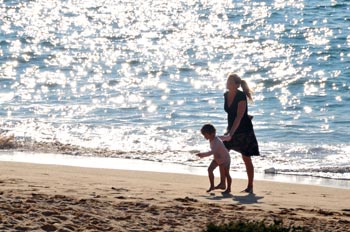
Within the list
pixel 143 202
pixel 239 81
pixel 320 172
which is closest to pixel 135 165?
pixel 320 172

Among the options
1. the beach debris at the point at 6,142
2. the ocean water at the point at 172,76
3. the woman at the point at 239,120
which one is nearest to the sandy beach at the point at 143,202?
the woman at the point at 239,120

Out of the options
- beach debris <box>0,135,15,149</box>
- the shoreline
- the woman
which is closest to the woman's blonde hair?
the woman

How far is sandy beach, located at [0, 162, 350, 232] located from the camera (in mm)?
8586

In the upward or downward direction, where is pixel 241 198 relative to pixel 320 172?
downward

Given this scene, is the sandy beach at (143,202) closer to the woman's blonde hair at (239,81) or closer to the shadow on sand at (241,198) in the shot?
the shadow on sand at (241,198)

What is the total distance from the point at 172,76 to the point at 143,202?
14721 millimetres

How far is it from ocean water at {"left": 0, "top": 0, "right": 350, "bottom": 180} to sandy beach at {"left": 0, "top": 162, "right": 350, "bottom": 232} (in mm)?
2039

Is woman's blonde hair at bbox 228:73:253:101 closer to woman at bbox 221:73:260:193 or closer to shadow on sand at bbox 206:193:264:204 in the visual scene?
woman at bbox 221:73:260:193

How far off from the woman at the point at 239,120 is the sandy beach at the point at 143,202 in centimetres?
52

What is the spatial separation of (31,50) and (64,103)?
30.8 ft

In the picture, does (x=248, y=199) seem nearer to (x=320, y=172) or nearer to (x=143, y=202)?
(x=143, y=202)

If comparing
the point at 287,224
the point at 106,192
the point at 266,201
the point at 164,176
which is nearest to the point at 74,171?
the point at 164,176

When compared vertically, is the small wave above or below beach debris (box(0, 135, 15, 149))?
below

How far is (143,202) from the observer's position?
969 centimetres
